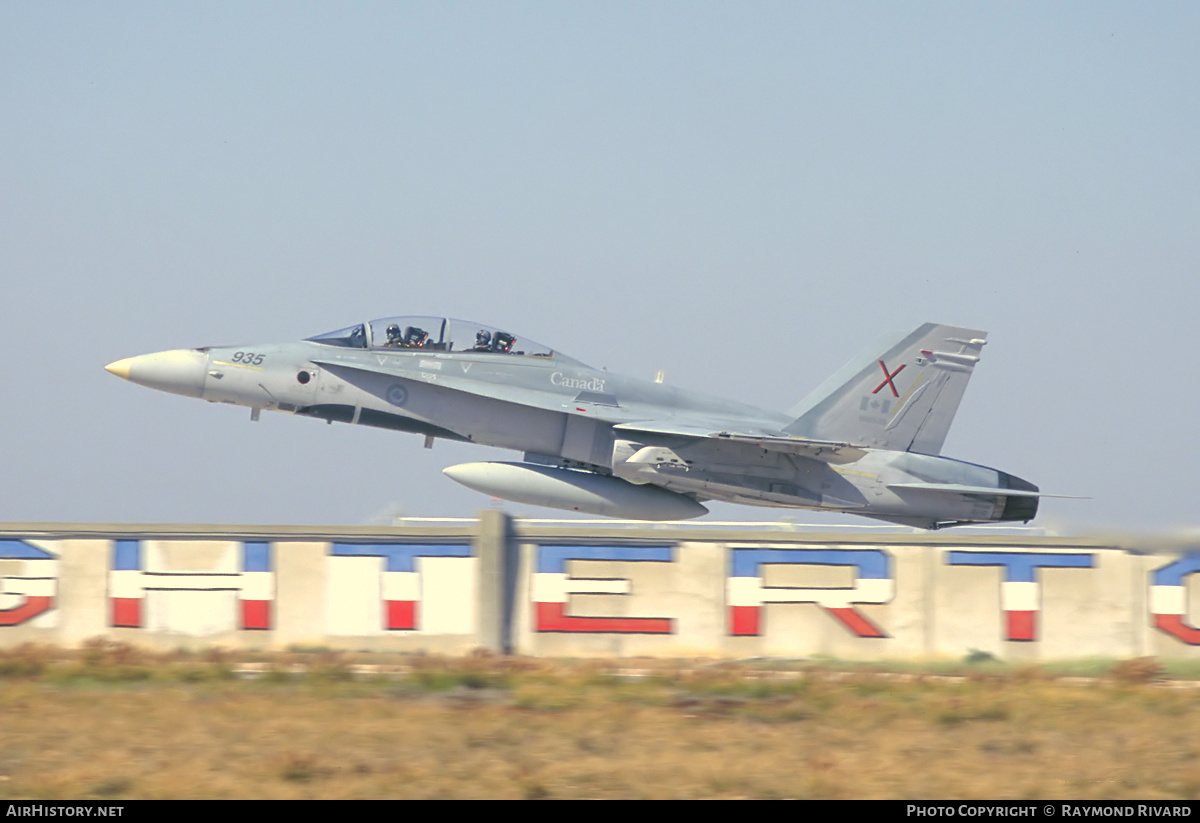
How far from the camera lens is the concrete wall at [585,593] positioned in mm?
16656

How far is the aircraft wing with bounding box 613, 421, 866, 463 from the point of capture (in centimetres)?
1938

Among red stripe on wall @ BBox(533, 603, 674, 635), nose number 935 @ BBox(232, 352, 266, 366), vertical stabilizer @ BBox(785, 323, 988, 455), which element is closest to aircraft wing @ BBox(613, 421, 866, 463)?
vertical stabilizer @ BBox(785, 323, 988, 455)

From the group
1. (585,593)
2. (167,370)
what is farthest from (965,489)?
(167,370)

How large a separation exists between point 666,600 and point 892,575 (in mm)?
3123

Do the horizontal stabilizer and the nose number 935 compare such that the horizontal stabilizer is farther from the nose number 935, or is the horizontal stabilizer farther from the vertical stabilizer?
the nose number 935

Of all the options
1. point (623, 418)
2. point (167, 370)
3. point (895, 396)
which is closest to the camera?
point (167, 370)

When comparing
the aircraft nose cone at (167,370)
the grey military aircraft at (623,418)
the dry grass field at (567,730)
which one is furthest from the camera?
the grey military aircraft at (623,418)

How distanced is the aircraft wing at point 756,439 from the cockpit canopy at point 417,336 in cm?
253

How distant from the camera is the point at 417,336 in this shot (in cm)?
1945

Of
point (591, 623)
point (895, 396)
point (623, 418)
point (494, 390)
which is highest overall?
point (895, 396)

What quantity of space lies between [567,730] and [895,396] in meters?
11.5

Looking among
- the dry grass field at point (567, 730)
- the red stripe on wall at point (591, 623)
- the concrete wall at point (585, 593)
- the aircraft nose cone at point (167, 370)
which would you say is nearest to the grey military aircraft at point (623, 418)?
the aircraft nose cone at point (167, 370)

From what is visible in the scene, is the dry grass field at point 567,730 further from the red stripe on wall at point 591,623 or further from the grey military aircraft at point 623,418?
the grey military aircraft at point 623,418

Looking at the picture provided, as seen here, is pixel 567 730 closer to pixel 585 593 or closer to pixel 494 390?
pixel 585 593
